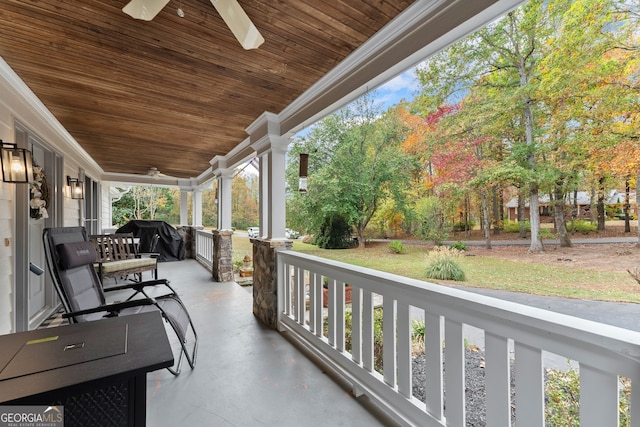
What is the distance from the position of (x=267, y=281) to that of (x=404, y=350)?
207cm

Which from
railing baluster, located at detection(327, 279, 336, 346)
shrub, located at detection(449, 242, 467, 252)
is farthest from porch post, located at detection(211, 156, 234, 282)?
shrub, located at detection(449, 242, 467, 252)

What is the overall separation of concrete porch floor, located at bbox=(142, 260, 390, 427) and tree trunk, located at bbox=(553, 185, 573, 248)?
147 cm

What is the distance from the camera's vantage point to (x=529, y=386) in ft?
3.79

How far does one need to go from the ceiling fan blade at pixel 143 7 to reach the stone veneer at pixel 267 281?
237 centimetres

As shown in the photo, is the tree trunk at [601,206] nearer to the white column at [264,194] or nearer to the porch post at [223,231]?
the white column at [264,194]

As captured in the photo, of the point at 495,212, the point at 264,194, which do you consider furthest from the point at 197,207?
the point at 495,212

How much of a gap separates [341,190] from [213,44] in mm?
2432

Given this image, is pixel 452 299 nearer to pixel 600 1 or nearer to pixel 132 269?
pixel 600 1

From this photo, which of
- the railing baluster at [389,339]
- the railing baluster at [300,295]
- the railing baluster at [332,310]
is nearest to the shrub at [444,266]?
the railing baluster at [389,339]

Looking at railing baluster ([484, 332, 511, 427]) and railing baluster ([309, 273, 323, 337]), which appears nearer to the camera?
railing baluster ([484, 332, 511, 427])

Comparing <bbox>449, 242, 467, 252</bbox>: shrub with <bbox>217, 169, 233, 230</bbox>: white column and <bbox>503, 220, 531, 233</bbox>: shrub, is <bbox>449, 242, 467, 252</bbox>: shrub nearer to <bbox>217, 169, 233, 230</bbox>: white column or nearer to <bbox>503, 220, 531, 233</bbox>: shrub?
<bbox>503, 220, 531, 233</bbox>: shrub

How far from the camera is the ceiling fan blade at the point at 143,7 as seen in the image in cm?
138

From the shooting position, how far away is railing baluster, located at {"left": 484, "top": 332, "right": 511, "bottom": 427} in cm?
125

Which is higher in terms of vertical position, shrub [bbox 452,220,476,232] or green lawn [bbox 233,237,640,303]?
shrub [bbox 452,220,476,232]
